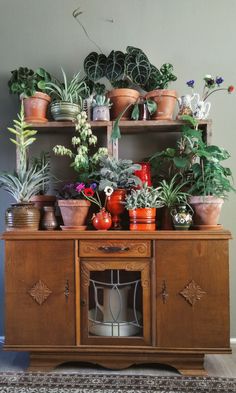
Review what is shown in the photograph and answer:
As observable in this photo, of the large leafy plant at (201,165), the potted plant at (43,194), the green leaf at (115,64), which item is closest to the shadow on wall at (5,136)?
the potted plant at (43,194)

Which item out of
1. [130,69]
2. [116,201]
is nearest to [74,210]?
[116,201]

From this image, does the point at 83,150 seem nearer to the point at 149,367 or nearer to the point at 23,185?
the point at 23,185

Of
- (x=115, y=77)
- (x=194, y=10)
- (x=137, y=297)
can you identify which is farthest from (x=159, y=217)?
(x=194, y=10)

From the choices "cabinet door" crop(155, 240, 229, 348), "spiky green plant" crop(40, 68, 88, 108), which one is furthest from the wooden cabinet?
"spiky green plant" crop(40, 68, 88, 108)

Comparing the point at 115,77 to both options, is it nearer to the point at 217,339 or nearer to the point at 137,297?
the point at 137,297

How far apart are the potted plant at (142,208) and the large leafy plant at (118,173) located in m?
0.08

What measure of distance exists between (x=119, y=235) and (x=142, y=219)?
0.16 meters

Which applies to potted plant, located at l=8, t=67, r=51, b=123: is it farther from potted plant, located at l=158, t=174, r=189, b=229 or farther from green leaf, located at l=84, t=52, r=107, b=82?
potted plant, located at l=158, t=174, r=189, b=229

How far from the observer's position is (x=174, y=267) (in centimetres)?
157

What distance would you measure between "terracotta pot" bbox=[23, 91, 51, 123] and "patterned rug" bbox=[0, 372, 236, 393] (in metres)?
1.49

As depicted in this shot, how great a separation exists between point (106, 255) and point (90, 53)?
51.1 inches

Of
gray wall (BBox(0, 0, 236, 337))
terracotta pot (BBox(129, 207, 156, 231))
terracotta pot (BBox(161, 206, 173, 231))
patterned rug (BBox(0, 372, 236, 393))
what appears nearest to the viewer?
patterned rug (BBox(0, 372, 236, 393))

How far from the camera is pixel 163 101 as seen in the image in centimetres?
180

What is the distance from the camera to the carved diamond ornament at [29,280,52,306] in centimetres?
160
